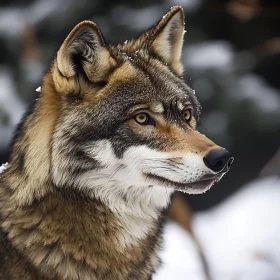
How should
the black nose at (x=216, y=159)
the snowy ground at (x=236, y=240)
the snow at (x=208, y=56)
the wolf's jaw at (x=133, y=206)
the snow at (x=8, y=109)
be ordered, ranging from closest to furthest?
the black nose at (x=216, y=159)
the wolf's jaw at (x=133, y=206)
the snowy ground at (x=236, y=240)
the snow at (x=8, y=109)
the snow at (x=208, y=56)

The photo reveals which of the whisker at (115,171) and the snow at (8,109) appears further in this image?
the snow at (8,109)

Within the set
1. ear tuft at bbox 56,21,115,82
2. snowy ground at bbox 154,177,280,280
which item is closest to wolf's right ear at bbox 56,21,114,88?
ear tuft at bbox 56,21,115,82

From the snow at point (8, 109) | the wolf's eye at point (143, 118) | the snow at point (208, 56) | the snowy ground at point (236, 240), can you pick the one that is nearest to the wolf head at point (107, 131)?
the wolf's eye at point (143, 118)

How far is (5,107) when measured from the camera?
741 centimetres

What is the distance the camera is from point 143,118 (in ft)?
9.50

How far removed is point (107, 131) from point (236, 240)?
375cm

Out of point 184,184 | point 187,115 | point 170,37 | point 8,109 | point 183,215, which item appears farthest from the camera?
point 8,109

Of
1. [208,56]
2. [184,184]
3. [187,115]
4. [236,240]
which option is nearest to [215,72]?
[208,56]

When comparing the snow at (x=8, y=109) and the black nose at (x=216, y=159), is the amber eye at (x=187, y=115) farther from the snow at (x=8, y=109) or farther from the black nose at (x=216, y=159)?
the snow at (x=8, y=109)

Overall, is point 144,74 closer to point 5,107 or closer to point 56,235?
point 56,235

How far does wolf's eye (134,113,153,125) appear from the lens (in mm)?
2883

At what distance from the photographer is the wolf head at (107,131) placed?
9.16 feet

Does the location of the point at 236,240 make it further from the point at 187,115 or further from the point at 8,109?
the point at 8,109

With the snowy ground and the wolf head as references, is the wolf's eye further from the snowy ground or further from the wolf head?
the snowy ground
